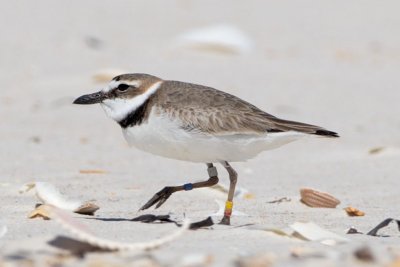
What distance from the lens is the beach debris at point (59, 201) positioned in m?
5.61

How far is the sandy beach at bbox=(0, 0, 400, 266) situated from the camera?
460cm

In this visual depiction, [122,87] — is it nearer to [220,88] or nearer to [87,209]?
[87,209]

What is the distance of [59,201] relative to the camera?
576 cm

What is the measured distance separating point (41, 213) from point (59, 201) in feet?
1.80

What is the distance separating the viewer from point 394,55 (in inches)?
613

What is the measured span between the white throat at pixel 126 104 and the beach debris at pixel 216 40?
8.17 m

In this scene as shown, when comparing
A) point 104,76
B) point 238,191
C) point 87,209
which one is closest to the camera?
point 87,209

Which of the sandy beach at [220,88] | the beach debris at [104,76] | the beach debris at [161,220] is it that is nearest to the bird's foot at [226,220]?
the sandy beach at [220,88]

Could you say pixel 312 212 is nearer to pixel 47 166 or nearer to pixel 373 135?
pixel 47 166

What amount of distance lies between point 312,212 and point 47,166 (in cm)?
247

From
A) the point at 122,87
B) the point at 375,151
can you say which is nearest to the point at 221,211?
the point at 122,87

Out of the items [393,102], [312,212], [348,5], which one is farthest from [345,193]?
[348,5]

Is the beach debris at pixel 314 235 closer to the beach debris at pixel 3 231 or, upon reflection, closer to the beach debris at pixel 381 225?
the beach debris at pixel 381 225

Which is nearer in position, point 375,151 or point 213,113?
point 213,113
